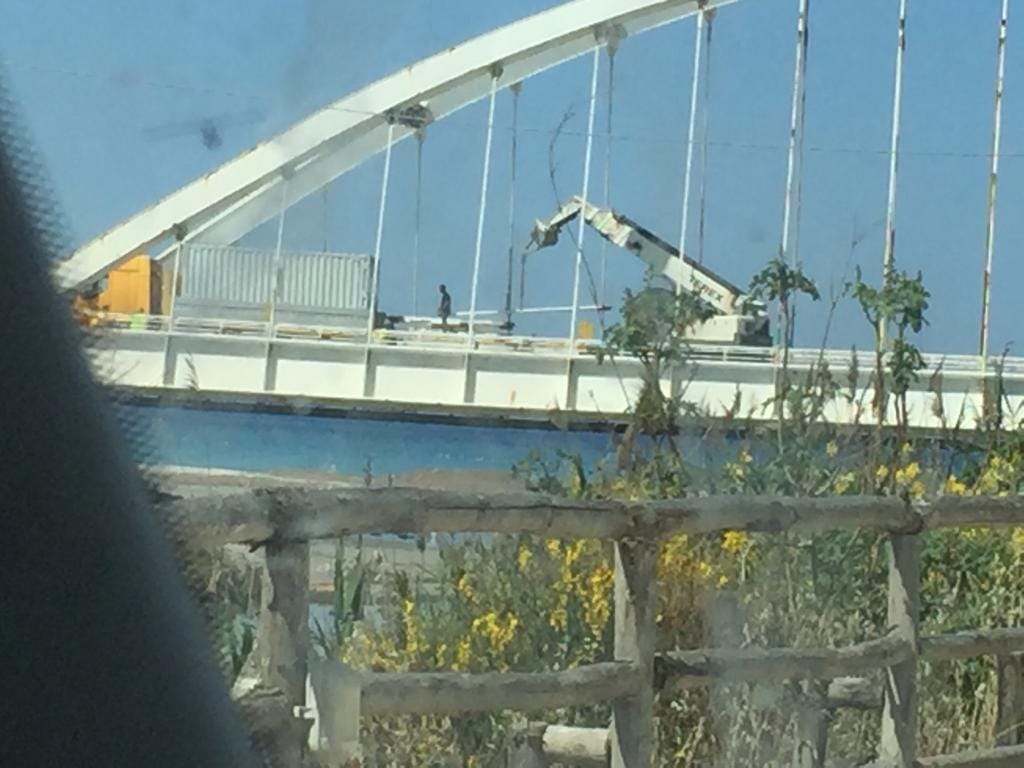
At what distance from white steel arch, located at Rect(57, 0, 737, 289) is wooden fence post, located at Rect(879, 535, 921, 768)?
2.49 metres

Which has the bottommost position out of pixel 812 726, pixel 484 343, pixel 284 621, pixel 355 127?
pixel 812 726

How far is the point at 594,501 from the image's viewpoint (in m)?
4.39

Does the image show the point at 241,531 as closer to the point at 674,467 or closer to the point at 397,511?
the point at 397,511

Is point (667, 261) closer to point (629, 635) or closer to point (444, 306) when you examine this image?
point (444, 306)

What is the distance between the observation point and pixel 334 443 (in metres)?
10.9

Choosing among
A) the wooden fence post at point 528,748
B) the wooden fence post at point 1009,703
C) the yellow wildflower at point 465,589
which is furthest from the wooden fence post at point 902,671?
the wooden fence post at point 528,748

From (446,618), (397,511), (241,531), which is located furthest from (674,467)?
(241,531)

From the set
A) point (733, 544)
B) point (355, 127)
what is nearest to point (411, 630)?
point (733, 544)

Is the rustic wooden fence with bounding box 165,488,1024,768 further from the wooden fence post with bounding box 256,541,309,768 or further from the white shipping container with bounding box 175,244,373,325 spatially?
the white shipping container with bounding box 175,244,373,325

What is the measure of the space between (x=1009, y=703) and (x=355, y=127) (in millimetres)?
8244

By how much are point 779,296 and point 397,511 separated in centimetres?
506

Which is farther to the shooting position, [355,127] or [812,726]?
[355,127]

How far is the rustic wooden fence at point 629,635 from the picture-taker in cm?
356

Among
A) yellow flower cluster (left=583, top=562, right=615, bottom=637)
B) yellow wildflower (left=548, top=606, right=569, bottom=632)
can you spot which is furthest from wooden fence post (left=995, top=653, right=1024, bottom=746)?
yellow wildflower (left=548, top=606, right=569, bottom=632)
